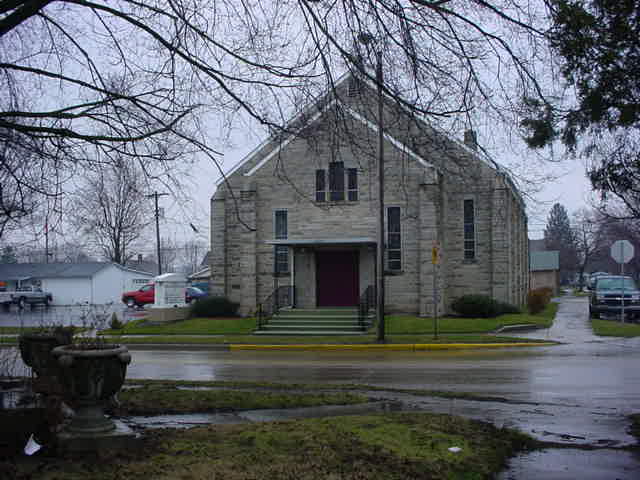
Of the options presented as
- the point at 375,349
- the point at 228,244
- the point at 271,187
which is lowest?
the point at 375,349

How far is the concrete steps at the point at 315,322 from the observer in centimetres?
2494

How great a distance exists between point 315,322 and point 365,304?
2.18m

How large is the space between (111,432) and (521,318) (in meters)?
23.1

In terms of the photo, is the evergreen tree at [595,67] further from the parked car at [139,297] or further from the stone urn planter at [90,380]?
the parked car at [139,297]

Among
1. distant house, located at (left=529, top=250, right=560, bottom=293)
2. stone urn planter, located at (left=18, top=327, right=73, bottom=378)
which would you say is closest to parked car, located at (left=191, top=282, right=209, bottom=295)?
distant house, located at (left=529, top=250, right=560, bottom=293)

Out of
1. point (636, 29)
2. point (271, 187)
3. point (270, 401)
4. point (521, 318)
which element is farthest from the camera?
point (271, 187)

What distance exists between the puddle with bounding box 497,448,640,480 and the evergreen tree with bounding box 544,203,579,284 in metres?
74.4

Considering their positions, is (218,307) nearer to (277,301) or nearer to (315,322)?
(277,301)


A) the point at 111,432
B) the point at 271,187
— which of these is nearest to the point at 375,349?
the point at 271,187

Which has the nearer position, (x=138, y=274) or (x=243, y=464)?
(x=243, y=464)

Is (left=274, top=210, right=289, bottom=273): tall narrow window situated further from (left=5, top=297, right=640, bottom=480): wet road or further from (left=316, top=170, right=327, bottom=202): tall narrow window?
(left=5, top=297, right=640, bottom=480): wet road

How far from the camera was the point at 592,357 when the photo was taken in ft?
57.2

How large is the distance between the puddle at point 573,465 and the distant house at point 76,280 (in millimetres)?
55368

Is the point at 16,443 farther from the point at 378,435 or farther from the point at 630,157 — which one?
the point at 630,157
